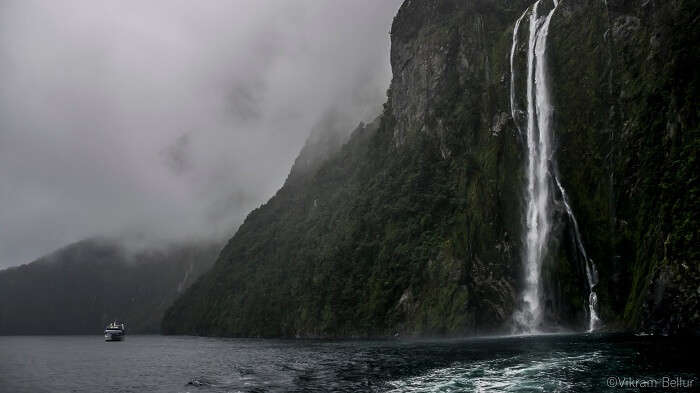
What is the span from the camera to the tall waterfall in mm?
68375

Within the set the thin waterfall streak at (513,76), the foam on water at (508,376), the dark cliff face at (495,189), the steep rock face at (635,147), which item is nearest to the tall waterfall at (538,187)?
the thin waterfall streak at (513,76)

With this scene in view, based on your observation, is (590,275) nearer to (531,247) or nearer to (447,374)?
(531,247)

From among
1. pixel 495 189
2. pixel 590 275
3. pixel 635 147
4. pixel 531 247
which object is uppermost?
pixel 495 189

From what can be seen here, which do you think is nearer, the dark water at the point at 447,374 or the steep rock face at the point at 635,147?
the dark water at the point at 447,374

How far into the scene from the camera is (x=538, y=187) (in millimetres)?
73125

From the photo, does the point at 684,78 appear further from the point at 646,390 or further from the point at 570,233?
the point at 646,390

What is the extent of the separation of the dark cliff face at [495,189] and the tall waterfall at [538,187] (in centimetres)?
126

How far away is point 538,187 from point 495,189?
33.9ft

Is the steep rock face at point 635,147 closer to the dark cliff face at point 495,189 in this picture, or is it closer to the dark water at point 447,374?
the dark cliff face at point 495,189

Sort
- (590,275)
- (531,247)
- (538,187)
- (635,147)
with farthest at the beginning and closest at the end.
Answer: (538,187) < (531,247) < (590,275) < (635,147)

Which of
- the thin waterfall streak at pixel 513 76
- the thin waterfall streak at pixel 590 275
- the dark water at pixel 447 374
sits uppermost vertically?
the thin waterfall streak at pixel 513 76

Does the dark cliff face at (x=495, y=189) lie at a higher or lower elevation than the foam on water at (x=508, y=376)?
higher

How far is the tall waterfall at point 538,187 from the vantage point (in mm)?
68375

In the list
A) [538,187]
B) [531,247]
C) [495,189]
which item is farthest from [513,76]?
[531,247]
